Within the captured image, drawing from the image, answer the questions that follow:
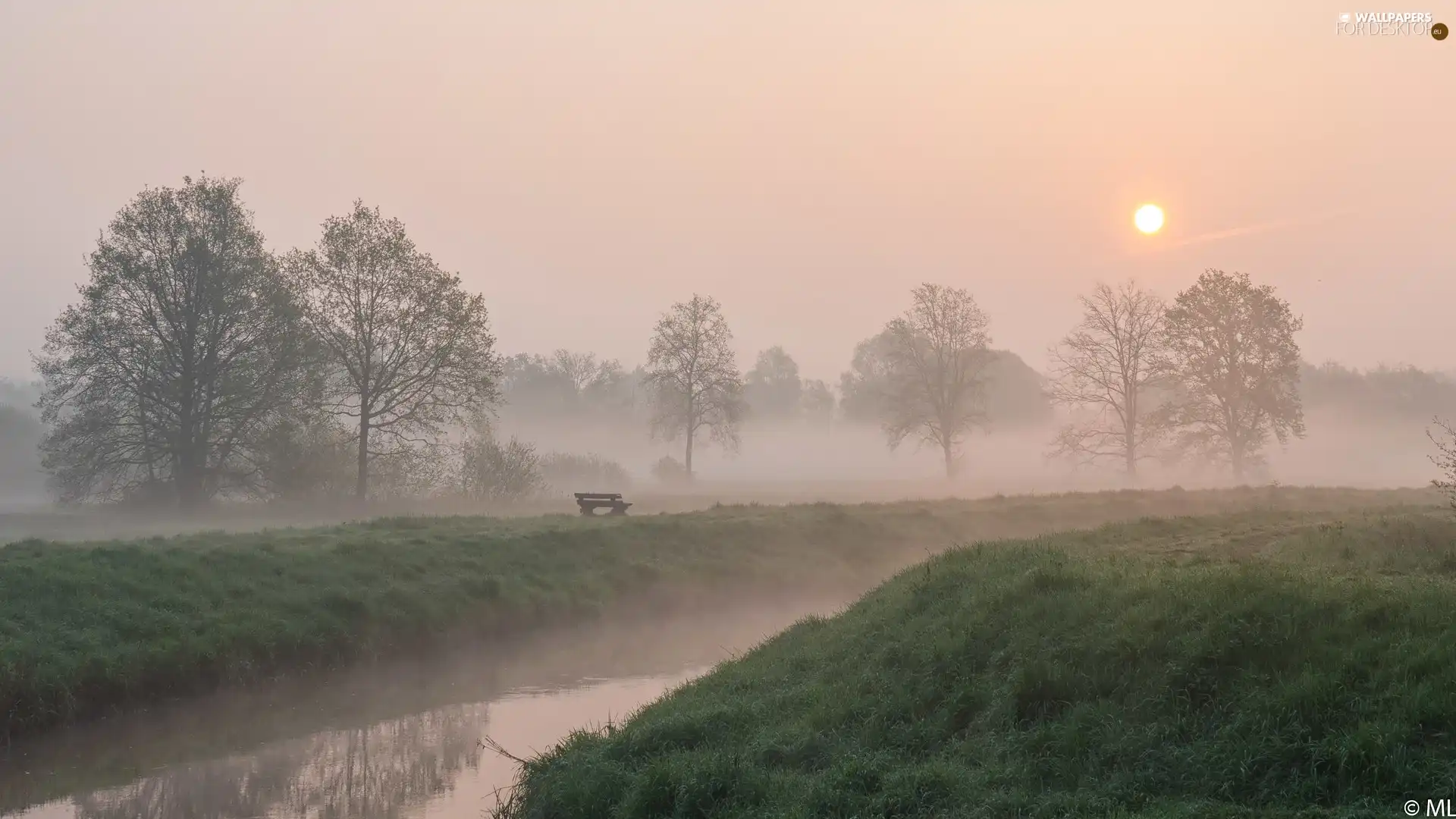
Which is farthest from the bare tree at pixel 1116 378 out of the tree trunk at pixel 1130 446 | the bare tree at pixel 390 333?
the bare tree at pixel 390 333

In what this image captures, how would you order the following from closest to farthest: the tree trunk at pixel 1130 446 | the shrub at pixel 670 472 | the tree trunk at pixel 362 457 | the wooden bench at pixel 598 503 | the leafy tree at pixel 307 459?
the wooden bench at pixel 598 503
the leafy tree at pixel 307 459
the tree trunk at pixel 362 457
the tree trunk at pixel 1130 446
the shrub at pixel 670 472

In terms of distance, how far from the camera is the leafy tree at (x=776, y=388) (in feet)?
408

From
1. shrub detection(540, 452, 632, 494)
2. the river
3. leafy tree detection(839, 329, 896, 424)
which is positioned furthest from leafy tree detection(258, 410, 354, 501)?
leafy tree detection(839, 329, 896, 424)

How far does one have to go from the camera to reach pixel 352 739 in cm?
1642

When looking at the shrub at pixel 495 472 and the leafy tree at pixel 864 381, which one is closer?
the shrub at pixel 495 472


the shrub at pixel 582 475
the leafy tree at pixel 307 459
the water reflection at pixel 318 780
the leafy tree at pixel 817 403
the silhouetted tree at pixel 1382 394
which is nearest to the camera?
the water reflection at pixel 318 780

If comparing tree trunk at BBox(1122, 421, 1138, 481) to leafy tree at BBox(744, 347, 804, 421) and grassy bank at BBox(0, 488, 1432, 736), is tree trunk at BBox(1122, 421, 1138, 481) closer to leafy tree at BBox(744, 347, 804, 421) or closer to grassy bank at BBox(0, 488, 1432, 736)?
grassy bank at BBox(0, 488, 1432, 736)

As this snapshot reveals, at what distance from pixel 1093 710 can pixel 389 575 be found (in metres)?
17.9

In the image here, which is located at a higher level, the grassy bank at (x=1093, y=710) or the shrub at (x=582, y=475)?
the shrub at (x=582, y=475)

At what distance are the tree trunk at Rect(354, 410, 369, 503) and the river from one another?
1990 centimetres

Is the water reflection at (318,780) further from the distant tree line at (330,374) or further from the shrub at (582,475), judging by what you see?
the shrub at (582,475)

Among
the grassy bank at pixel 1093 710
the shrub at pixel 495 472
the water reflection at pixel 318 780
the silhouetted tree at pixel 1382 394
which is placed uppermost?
the silhouetted tree at pixel 1382 394

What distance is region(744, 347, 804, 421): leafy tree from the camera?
408 ft

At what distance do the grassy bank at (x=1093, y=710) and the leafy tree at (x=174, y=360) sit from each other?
3042 cm
